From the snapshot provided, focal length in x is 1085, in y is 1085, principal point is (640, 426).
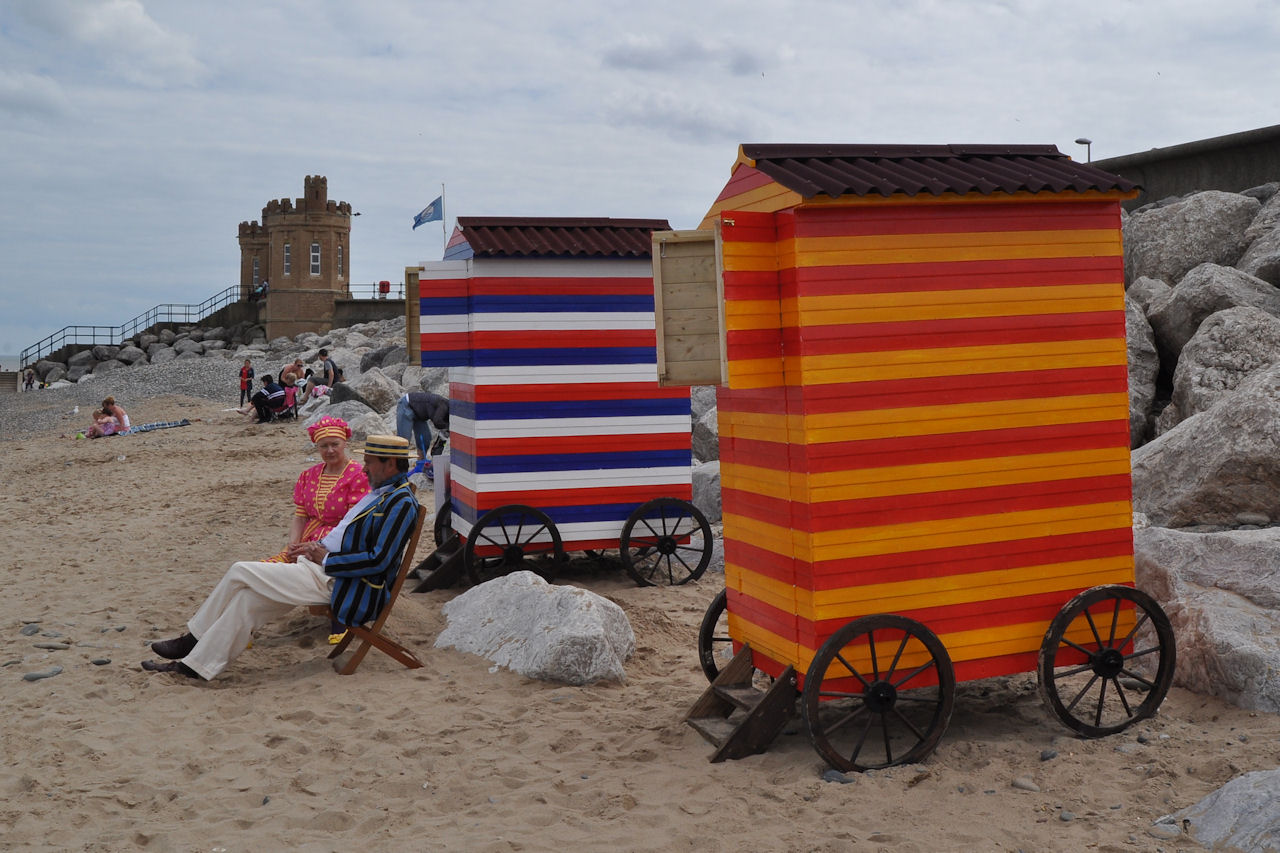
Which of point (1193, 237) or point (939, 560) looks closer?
point (939, 560)

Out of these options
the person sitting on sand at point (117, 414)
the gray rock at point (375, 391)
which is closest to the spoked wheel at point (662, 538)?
the gray rock at point (375, 391)

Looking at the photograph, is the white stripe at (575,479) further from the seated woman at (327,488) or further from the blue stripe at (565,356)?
the seated woman at (327,488)

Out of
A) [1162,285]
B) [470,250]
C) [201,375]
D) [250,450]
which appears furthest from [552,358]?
[201,375]

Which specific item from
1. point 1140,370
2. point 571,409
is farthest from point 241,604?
point 1140,370

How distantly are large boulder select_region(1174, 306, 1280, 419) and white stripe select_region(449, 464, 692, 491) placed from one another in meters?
4.85

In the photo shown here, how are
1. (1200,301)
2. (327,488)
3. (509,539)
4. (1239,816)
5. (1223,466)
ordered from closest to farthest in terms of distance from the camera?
1. (1239,816)
2. (327,488)
3. (1223,466)
4. (509,539)
5. (1200,301)

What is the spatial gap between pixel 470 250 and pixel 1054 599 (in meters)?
5.12

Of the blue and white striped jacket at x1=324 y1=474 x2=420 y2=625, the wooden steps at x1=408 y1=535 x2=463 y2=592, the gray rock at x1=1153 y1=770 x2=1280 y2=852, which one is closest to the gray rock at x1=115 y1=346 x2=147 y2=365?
the wooden steps at x1=408 y1=535 x2=463 y2=592

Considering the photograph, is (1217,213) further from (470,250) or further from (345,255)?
(345,255)

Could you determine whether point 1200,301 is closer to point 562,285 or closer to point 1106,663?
point 562,285

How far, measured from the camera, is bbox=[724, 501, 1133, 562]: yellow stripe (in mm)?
4742

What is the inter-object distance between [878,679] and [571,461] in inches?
161

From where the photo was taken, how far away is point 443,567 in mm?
8586

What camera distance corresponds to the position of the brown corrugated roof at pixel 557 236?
8.27 m
